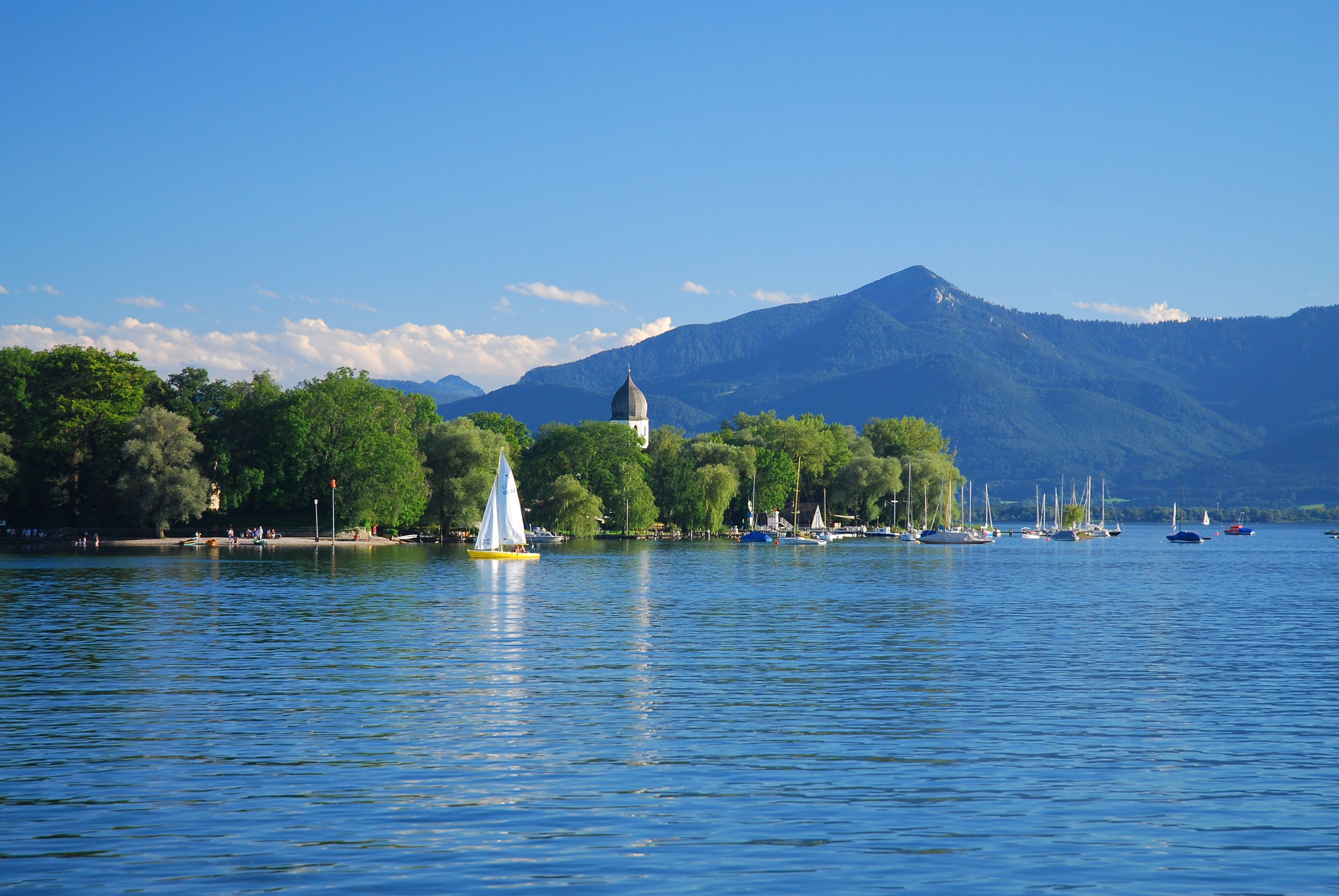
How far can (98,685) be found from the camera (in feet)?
87.0

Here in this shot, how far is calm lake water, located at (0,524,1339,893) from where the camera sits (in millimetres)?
13570

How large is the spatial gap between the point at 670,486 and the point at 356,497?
157 ft

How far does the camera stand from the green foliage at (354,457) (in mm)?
116188

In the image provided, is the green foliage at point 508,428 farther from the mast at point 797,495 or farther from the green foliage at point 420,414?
the mast at point 797,495

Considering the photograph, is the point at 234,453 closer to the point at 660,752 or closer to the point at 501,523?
the point at 501,523

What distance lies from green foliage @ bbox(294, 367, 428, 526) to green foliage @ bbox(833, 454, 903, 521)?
70695mm

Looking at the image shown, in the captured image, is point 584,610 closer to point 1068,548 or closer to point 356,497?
point 356,497

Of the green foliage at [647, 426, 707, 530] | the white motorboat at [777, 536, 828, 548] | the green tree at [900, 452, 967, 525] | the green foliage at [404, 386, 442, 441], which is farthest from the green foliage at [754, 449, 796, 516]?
the green foliage at [404, 386, 442, 441]

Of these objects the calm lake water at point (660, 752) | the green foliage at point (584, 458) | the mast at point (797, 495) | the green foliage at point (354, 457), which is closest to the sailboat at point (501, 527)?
the green foliage at point (354, 457)

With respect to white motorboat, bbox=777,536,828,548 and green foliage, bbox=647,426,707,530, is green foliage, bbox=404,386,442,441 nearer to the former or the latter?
green foliage, bbox=647,426,707,530

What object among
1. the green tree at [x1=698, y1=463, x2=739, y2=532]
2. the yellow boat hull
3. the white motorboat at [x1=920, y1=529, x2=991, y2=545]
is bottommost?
Result: the white motorboat at [x1=920, y1=529, x2=991, y2=545]

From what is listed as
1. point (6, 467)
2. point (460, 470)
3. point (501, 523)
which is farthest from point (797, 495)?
point (6, 467)

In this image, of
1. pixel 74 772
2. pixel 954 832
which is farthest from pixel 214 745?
pixel 954 832

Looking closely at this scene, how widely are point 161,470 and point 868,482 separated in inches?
3730
